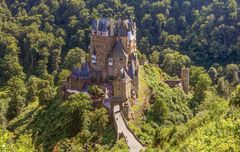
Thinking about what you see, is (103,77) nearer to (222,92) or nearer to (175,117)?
(175,117)

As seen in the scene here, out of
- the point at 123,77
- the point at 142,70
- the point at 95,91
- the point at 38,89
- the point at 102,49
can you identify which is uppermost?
the point at 102,49

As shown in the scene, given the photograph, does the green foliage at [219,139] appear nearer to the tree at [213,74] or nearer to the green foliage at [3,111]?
the green foliage at [3,111]

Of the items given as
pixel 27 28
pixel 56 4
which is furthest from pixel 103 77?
pixel 56 4

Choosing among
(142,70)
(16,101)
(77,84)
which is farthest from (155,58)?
(77,84)

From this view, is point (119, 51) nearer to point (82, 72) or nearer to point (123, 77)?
point (123, 77)

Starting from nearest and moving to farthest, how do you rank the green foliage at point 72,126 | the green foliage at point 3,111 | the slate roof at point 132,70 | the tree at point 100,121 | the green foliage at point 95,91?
the green foliage at point 72,126 < the tree at point 100,121 < the green foliage at point 95,91 < the slate roof at point 132,70 < the green foliage at point 3,111

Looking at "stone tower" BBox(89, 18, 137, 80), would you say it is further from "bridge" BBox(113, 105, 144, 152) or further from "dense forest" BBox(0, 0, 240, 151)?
"bridge" BBox(113, 105, 144, 152)

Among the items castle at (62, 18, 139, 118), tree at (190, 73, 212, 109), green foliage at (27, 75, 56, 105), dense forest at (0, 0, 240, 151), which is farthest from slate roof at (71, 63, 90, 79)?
tree at (190, 73, 212, 109)

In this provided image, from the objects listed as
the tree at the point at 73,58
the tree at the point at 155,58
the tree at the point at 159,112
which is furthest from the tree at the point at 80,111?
the tree at the point at 155,58
